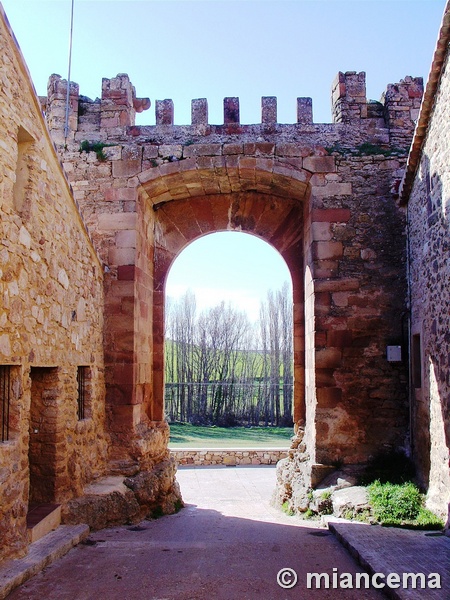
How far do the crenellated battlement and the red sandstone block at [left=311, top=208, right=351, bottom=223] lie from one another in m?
1.41

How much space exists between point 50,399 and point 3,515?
5.44 ft

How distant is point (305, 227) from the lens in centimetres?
967

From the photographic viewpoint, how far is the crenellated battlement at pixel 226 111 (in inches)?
353

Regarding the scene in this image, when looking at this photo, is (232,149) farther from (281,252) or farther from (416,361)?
(416,361)

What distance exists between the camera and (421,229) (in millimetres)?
7578

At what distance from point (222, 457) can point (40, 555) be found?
10000 millimetres

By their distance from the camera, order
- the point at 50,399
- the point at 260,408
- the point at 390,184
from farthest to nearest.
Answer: the point at 260,408 → the point at 390,184 → the point at 50,399

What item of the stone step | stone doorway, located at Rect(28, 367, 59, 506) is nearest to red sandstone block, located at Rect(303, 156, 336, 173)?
stone doorway, located at Rect(28, 367, 59, 506)

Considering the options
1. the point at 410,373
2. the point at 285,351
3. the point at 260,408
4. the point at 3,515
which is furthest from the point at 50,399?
the point at 285,351

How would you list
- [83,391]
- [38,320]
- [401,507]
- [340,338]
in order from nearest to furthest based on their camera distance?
[38,320] → [401,507] → [83,391] → [340,338]

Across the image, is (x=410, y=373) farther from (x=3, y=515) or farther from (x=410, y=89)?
(x=3, y=515)

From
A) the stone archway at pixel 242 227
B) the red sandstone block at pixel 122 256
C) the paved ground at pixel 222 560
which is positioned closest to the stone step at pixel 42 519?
the paved ground at pixel 222 560

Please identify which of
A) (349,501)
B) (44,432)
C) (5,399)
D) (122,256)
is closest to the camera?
(5,399)

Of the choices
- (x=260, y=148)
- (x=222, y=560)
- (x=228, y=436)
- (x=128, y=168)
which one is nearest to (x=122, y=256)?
(x=128, y=168)
